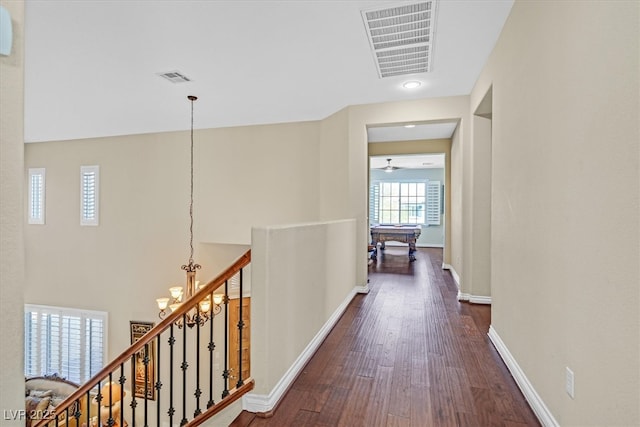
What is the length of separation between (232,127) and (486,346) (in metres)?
5.17

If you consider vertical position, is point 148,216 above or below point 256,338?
above

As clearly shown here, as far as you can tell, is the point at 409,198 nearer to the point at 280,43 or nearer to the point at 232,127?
the point at 232,127

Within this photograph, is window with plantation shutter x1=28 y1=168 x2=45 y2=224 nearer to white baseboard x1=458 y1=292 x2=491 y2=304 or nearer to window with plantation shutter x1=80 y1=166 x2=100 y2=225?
window with plantation shutter x1=80 y1=166 x2=100 y2=225

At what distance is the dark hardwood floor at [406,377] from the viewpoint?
1880 millimetres

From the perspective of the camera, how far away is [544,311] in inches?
70.6

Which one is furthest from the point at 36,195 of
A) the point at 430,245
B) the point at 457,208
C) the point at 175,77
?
the point at 430,245

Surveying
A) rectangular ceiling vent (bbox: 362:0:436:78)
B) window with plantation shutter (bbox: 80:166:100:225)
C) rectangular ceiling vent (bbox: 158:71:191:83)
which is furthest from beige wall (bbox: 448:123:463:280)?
window with plantation shutter (bbox: 80:166:100:225)

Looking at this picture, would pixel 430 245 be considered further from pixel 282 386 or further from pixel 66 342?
pixel 66 342

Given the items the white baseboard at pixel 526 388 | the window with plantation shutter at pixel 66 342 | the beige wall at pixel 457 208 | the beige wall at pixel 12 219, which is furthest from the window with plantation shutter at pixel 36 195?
the white baseboard at pixel 526 388

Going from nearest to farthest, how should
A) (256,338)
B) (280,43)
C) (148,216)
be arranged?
1. (256,338)
2. (280,43)
3. (148,216)

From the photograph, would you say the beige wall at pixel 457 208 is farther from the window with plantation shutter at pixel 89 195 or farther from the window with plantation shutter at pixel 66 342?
the window with plantation shutter at pixel 89 195

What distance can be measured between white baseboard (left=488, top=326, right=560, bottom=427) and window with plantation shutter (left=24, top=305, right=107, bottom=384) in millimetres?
6918

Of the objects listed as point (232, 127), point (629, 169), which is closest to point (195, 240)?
point (232, 127)

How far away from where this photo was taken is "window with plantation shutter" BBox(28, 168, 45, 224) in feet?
22.8
